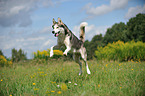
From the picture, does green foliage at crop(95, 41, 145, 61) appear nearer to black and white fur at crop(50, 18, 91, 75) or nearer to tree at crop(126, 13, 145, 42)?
tree at crop(126, 13, 145, 42)

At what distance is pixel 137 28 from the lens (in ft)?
56.6

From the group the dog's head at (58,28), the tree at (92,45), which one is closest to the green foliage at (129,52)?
the dog's head at (58,28)

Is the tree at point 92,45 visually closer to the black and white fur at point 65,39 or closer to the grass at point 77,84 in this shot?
the grass at point 77,84

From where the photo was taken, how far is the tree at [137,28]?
54.3 feet

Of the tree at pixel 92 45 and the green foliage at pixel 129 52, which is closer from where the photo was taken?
the green foliage at pixel 129 52

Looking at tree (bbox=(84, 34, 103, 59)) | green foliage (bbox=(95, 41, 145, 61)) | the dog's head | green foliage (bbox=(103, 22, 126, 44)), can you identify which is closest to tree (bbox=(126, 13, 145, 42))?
green foliage (bbox=(103, 22, 126, 44))

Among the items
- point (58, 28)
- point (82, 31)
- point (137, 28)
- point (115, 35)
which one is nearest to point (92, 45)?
point (115, 35)

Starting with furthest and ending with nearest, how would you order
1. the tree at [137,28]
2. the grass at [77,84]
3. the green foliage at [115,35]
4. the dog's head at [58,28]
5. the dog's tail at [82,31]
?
the green foliage at [115,35], the tree at [137,28], the dog's tail at [82,31], the dog's head at [58,28], the grass at [77,84]

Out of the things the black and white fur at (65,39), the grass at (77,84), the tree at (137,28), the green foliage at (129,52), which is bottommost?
the grass at (77,84)

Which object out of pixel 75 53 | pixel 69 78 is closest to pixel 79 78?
pixel 69 78

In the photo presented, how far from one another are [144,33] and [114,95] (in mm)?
16145

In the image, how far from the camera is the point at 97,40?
27.2 m

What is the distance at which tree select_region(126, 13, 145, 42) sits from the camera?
16547 mm

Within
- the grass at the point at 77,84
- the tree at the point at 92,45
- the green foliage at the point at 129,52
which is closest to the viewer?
the grass at the point at 77,84
